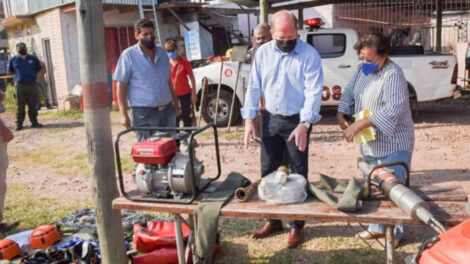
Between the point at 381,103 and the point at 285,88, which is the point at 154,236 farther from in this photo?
the point at 381,103

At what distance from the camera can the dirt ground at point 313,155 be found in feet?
20.3

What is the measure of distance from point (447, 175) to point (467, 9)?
44.3 feet

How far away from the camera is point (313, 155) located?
A: 24.0ft

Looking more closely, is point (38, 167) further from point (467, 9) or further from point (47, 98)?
point (467, 9)

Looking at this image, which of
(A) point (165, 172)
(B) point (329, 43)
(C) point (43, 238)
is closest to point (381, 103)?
(A) point (165, 172)

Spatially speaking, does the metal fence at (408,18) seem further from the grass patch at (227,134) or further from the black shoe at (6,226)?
the black shoe at (6,226)

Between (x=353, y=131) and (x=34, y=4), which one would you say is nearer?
(x=353, y=131)

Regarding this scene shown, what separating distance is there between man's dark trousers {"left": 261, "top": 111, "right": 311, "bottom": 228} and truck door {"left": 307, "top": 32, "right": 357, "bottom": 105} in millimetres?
5421

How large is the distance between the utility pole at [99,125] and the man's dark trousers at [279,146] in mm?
1270

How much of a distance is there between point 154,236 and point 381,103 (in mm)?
2033

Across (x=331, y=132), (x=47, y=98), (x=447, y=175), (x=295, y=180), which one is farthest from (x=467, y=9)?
(x=295, y=180)

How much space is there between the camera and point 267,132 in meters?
3.88

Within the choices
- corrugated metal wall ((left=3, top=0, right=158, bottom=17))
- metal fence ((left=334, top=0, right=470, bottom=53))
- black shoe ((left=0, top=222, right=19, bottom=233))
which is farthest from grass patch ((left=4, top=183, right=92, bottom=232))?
metal fence ((left=334, top=0, right=470, bottom=53))

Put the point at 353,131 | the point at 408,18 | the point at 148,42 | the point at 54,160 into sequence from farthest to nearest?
the point at 408,18, the point at 54,160, the point at 148,42, the point at 353,131
